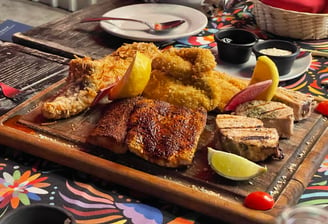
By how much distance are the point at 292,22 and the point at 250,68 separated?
15.6 inches

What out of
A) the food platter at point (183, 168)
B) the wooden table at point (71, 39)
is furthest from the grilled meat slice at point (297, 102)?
the wooden table at point (71, 39)

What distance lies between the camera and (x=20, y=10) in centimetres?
426

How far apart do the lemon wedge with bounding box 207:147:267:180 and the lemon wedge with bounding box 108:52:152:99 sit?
352 millimetres

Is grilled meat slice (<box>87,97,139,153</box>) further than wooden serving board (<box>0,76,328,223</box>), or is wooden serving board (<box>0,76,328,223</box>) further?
grilled meat slice (<box>87,97,139,153</box>)

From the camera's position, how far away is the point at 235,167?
1126 mm

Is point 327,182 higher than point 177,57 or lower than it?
lower

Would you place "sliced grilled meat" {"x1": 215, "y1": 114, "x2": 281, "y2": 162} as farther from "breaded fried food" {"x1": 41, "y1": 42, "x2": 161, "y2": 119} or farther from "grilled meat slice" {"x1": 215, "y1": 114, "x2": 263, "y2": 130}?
"breaded fried food" {"x1": 41, "y1": 42, "x2": 161, "y2": 119}

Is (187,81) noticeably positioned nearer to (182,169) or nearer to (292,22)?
(182,169)

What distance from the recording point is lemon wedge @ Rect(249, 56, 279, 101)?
4.54ft

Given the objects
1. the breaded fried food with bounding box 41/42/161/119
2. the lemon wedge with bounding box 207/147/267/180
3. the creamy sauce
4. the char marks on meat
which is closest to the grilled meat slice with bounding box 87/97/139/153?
the char marks on meat

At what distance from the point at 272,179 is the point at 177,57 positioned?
0.49m

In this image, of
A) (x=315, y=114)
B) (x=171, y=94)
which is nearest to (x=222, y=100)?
(x=171, y=94)

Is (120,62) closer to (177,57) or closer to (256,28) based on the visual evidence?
(177,57)

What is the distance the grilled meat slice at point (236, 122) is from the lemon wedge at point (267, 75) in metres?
0.14
